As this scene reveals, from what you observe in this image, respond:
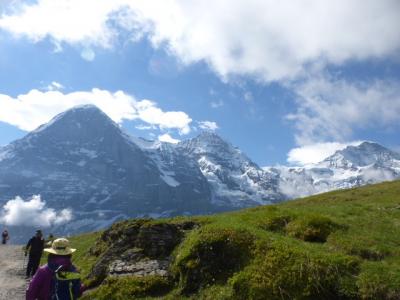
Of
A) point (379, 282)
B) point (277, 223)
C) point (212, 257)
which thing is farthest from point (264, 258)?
point (277, 223)

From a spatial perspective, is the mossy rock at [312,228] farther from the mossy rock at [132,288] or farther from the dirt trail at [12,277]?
the dirt trail at [12,277]

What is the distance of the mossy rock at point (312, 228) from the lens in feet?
72.2

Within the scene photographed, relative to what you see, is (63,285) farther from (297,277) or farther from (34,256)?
(34,256)

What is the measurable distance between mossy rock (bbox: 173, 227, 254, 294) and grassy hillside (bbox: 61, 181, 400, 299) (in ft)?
0.13

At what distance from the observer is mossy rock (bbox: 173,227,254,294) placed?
62.2 feet

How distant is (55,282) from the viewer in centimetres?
1255

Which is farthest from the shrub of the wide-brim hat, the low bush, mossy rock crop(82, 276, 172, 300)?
the wide-brim hat

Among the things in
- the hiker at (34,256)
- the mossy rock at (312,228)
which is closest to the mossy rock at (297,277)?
the mossy rock at (312,228)

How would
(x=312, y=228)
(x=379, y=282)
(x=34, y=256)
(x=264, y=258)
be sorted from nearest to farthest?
(x=379, y=282), (x=264, y=258), (x=312, y=228), (x=34, y=256)

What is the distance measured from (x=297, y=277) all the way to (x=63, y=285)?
8726mm

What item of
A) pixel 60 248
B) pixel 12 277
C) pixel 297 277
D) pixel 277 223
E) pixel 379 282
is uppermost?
pixel 277 223

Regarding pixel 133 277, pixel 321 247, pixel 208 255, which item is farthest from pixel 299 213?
pixel 133 277

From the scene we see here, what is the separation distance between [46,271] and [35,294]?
25.5 inches

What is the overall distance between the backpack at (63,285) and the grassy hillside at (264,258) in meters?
6.79
